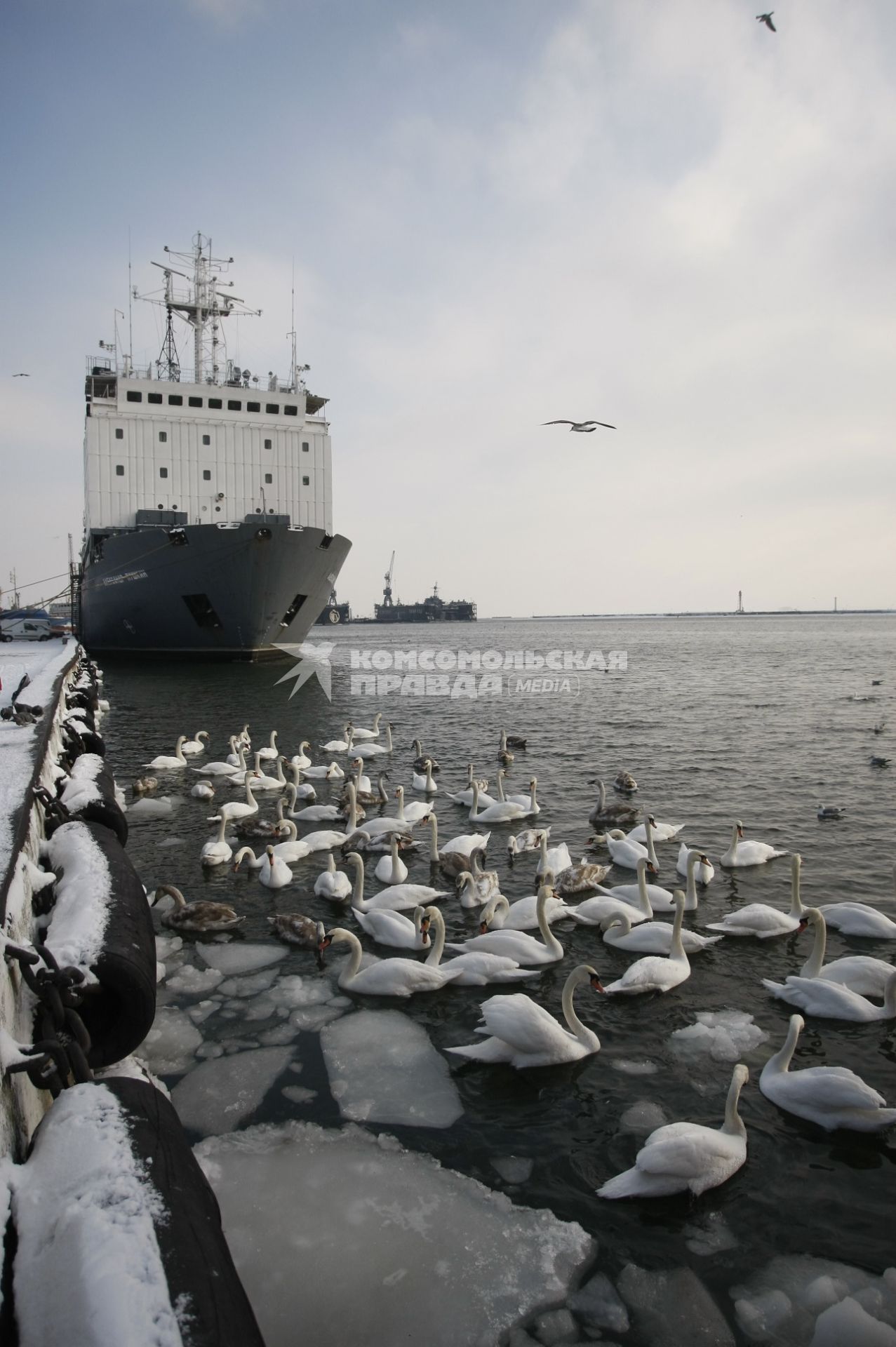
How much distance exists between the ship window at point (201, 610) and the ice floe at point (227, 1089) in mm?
29911

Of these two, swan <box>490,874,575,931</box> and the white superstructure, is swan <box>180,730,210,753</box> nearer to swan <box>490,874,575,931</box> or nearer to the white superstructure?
swan <box>490,874,575,931</box>

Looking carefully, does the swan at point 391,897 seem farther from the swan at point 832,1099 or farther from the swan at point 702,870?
the swan at point 832,1099

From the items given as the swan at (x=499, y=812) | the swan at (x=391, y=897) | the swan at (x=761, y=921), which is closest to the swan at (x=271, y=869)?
the swan at (x=391, y=897)

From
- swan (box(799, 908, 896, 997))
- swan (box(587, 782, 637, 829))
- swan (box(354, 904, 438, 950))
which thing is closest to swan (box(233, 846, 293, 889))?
swan (box(354, 904, 438, 950))

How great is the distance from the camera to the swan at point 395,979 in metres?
6.39

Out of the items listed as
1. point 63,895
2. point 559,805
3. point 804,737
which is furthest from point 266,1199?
point 804,737

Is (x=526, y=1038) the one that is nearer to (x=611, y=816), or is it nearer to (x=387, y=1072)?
(x=387, y=1072)

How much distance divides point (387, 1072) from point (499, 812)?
6.98 m

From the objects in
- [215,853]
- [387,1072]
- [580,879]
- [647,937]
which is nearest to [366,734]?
[215,853]

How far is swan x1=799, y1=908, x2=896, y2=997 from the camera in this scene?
21.0 feet

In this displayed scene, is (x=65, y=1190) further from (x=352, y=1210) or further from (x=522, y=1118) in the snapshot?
(x=522, y=1118)

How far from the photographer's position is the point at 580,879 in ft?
29.9

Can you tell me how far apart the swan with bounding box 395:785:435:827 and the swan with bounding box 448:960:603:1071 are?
19.4 ft

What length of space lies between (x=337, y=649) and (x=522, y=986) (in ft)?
224
